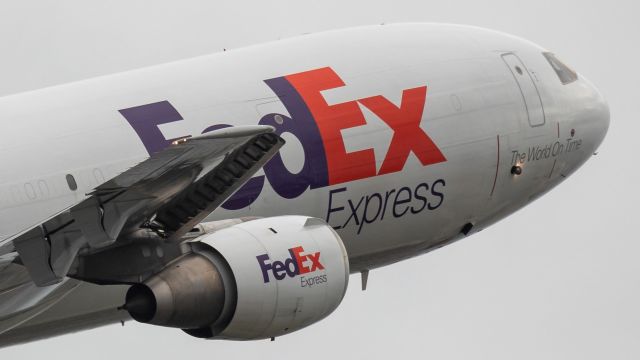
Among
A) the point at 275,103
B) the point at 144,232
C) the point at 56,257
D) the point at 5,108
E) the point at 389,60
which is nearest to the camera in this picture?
the point at 56,257

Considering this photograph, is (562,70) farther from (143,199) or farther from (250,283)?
(143,199)

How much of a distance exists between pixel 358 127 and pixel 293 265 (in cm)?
479

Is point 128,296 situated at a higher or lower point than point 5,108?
lower

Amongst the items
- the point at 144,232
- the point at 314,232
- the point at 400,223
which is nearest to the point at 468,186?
the point at 400,223

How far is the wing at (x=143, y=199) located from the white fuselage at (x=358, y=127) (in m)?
2.47

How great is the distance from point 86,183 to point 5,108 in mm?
1898

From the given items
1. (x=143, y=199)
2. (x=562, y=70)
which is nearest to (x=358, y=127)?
(x=562, y=70)

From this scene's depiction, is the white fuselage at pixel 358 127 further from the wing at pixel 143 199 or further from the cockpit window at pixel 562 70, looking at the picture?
the wing at pixel 143 199

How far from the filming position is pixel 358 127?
30422mm

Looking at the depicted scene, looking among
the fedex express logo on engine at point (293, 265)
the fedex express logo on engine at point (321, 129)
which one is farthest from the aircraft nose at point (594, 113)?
the fedex express logo on engine at point (293, 265)

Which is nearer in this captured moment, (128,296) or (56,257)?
(56,257)

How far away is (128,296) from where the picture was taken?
2594 centimetres

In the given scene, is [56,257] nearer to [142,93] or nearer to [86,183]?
[86,183]

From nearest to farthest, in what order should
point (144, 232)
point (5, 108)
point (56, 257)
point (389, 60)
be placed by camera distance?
point (56, 257) < point (144, 232) < point (5, 108) < point (389, 60)
